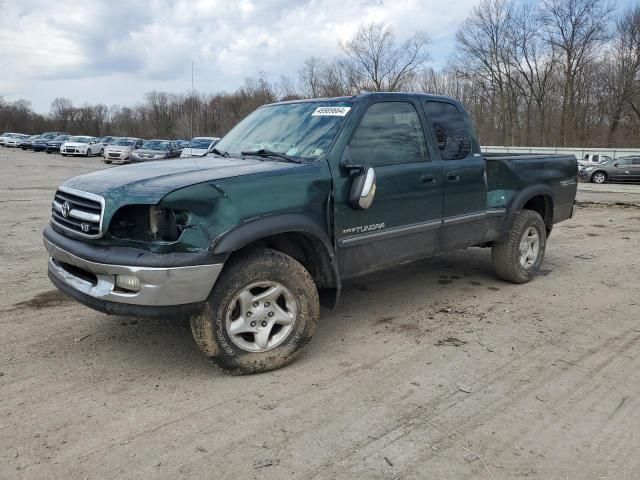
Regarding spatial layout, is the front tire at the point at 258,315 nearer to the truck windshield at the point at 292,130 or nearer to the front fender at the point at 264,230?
the front fender at the point at 264,230

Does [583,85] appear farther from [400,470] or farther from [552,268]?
[400,470]

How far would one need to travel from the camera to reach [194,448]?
2.71 m

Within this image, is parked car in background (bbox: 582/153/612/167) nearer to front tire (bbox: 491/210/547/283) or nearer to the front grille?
front tire (bbox: 491/210/547/283)

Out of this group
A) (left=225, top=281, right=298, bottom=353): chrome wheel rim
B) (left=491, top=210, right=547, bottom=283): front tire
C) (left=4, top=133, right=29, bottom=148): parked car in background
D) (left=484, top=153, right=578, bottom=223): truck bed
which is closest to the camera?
(left=225, top=281, right=298, bottom=353): chrome wheel rim

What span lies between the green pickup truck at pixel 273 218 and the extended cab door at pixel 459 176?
0.7 inches

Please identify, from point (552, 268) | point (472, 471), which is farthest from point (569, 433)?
point (552, 268)

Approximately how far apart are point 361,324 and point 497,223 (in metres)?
1.98

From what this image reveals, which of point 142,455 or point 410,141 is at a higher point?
point 410,141

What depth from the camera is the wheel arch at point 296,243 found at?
10.5 feet

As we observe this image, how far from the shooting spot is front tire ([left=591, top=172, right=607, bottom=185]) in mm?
26134

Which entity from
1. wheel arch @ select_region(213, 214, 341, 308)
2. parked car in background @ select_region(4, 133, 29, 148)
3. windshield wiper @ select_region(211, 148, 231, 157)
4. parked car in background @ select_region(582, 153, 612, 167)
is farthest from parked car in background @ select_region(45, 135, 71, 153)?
wheel arch @ select_region(213, 214, 341, 308)

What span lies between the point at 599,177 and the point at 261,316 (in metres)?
27.3

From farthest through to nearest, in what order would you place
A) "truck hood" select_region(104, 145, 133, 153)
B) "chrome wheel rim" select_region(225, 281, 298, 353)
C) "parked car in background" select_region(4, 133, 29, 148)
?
"parked car in background" select_region(4, 133, 29, 148) → "truck hood" select_region(104, 145, 133, 153) → "chrome wheel rim" select_region(225, 281, 298, 353)

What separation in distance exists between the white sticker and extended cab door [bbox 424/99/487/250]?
101cm
